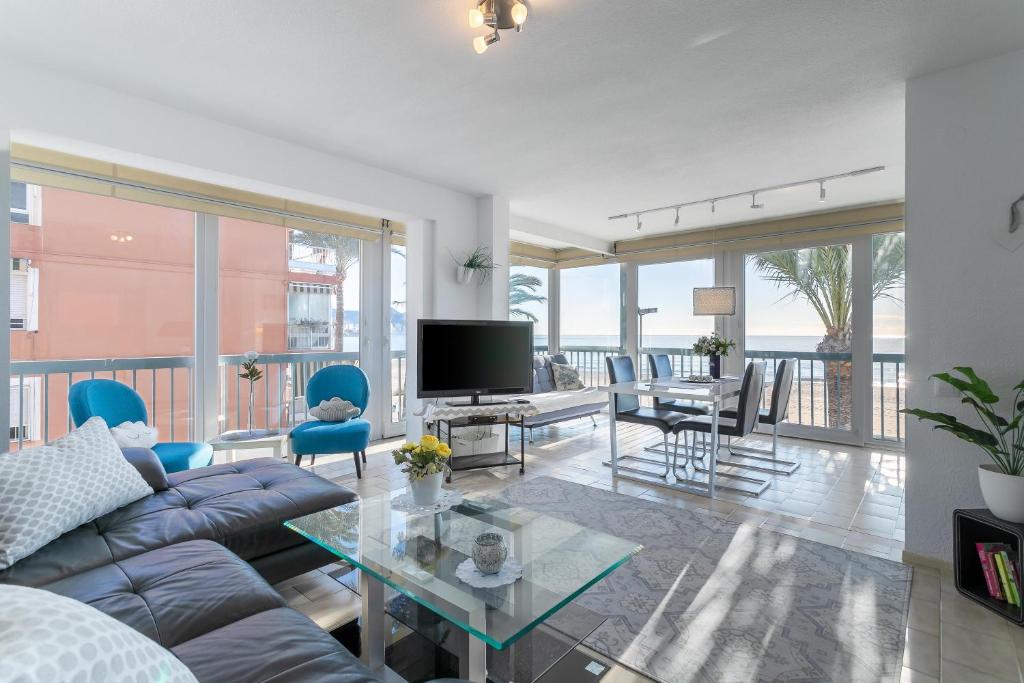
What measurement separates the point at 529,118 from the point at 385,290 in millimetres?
2712

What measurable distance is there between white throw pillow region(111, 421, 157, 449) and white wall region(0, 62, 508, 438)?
511mm

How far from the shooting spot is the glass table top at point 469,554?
1342 mm

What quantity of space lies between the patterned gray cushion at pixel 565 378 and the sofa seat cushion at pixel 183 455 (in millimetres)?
3651

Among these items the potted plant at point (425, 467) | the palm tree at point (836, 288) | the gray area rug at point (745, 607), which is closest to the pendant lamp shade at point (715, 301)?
the palm tree at point (836, 288)

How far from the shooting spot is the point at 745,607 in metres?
2.08

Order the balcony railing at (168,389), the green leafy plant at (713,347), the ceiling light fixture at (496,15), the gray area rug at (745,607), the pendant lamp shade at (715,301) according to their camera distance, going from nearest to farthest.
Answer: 1. the gray area rug at (745,607)
2. the ceiling light fixture at (496,15)
3. the balcony railing at (168,389)
4. the green leafy plant at (713,347)
5. the pendant lamp shade at (715,301)

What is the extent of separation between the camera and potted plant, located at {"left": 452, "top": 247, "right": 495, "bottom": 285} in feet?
15.2

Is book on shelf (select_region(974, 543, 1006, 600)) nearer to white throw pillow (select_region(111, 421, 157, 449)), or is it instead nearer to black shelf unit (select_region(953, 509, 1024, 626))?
black shelf unit (select_region(953, 509, 1024, 626))

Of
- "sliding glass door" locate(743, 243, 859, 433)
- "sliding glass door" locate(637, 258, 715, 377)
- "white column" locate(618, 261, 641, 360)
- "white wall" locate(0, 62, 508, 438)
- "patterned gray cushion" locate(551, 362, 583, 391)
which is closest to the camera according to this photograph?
"white wall" locate(0, 62, 508, 438)

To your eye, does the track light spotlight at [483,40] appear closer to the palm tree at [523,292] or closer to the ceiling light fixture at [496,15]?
the ceiling light fixture at [496,15]

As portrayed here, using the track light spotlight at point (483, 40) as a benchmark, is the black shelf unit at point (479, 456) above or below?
below

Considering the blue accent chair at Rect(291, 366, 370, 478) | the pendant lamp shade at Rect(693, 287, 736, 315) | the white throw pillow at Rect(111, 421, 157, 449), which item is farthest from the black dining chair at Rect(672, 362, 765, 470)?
the white throw pillow at Rect(111, 421, 157, 449)

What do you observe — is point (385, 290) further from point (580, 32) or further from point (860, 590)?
point (860, 590)

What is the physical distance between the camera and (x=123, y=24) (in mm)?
2133
